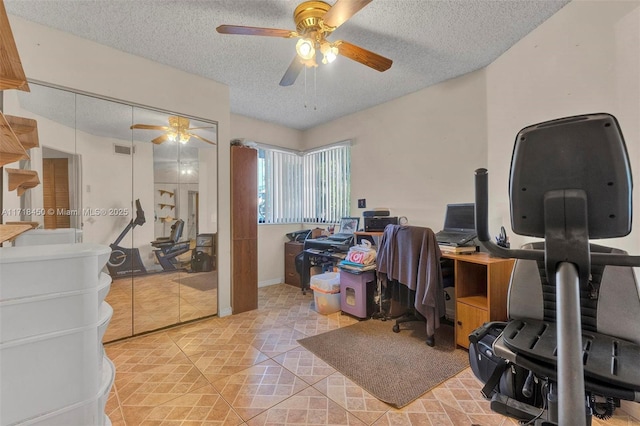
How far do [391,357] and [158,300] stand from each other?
2349 mm

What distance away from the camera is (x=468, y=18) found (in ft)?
6.88

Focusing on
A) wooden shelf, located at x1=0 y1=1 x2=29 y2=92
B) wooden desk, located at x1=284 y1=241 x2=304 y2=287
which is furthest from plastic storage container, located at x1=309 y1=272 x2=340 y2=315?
wooden shelf, located at x1=0 y1=1 x2=29 y2=92

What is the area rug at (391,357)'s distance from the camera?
1.87 meters

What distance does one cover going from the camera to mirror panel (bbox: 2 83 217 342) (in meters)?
2.22

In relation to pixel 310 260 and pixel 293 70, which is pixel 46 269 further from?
pixel 310 260

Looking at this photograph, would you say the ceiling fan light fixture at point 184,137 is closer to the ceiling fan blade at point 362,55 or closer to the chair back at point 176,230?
the chair back at point 176,230

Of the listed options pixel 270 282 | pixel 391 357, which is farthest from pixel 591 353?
pixel 270 282

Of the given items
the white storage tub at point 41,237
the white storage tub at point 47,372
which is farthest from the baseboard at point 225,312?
the white storage tub at point 47,372

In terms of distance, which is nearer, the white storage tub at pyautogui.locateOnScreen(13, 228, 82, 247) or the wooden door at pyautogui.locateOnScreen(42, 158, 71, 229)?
the white storage tub at pyautogui.locateOnScreen(13, 228, 82, 247)

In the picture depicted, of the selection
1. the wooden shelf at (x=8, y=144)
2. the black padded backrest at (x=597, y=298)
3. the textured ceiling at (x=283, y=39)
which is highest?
the textured ceiling at (x=283, y=39)

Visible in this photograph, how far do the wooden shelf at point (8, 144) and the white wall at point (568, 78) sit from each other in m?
3.04

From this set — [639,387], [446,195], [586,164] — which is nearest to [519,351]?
[639,387]

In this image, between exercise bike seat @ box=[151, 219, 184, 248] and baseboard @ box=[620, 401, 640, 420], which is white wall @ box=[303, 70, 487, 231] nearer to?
baseboard @ box=[620, 401, 640, 420]

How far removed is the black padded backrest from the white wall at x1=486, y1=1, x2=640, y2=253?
2.13 feet
